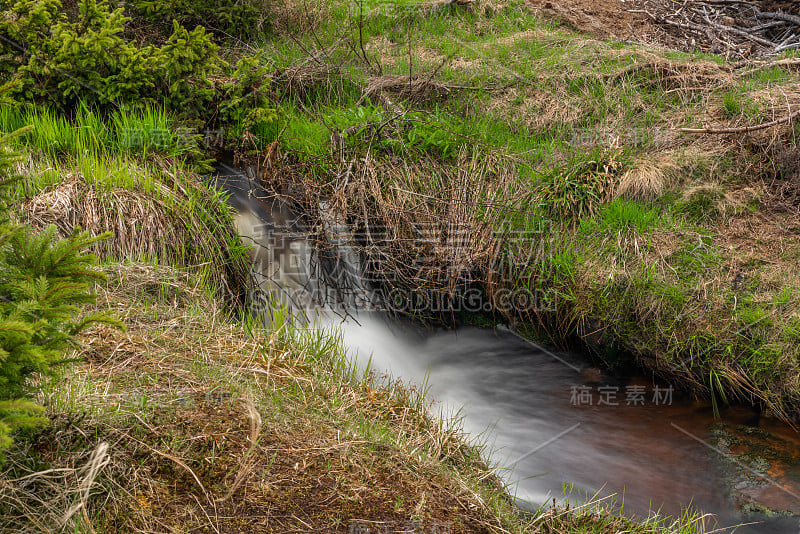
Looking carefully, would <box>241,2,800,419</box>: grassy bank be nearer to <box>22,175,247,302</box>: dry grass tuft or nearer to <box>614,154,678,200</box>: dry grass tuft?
<box>614,154,678,200</box>: dry grass tuft

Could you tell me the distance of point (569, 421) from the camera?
193 inches

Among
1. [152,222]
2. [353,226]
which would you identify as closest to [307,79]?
[353,226]

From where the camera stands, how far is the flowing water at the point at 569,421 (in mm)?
4188

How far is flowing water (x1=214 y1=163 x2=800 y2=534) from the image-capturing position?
4188mm

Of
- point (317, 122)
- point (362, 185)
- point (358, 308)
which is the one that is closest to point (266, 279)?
point (358, 308)

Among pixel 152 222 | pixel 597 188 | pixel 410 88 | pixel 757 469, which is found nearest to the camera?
pixel 757 469

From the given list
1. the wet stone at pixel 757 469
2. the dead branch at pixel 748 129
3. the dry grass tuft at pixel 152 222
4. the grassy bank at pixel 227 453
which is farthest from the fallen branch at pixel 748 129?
the dry grass tuft at pixel 152 222

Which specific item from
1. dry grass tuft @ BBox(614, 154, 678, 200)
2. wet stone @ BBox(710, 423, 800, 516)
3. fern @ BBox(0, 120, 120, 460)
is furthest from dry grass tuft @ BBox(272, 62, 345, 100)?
wet stone @ BBox(710, 423, 800, 516)

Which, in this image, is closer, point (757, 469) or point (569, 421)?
point (757, 469)

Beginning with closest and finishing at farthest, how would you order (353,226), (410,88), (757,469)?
(757,469)
(353,226)
(410,88)

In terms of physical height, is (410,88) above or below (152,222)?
above

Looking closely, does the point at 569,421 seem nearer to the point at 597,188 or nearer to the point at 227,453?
the point at 597,188

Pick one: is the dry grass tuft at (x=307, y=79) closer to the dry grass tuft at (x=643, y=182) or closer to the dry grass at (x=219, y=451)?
the dry grass tuft at (x=643, y=182)

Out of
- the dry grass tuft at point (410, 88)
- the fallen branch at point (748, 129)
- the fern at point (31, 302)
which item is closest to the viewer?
the fern at point (31, 302)
